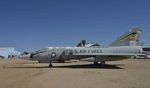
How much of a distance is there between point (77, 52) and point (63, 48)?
74.8 inches

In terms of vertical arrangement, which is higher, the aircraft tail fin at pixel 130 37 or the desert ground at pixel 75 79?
the aircraft tail fin at pixel 130 37

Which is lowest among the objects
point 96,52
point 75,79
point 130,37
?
point 75,79

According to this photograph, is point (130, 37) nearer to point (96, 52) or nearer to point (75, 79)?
point (96, 52)

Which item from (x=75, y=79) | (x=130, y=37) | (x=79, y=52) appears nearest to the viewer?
(x=75, y=79)

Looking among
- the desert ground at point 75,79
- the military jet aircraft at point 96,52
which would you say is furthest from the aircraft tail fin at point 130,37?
the desert ground at point 75,79

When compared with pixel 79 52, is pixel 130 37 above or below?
above

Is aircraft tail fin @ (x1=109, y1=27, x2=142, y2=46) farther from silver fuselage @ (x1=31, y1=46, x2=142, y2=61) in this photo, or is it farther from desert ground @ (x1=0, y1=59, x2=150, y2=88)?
desert ground @ (x1=0, y1=59, x2=150, y2=88)

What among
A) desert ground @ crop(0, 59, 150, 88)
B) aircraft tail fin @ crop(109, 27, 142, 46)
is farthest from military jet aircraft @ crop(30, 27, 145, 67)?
desert ground @ crop(0, 59, 150, 88)

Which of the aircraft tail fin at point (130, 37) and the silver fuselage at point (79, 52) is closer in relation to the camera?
the silver fuselage at point (79, 52)

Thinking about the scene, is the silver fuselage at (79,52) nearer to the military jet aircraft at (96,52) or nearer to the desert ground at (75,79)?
the military jet aircraft at (96,52)

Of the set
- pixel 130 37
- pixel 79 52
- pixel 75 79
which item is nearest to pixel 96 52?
pixel 79 52

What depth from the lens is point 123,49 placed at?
51.3 ft

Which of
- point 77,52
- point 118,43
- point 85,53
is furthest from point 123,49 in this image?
point 77,52

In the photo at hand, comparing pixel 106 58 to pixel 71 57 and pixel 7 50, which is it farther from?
pixel 7 50
